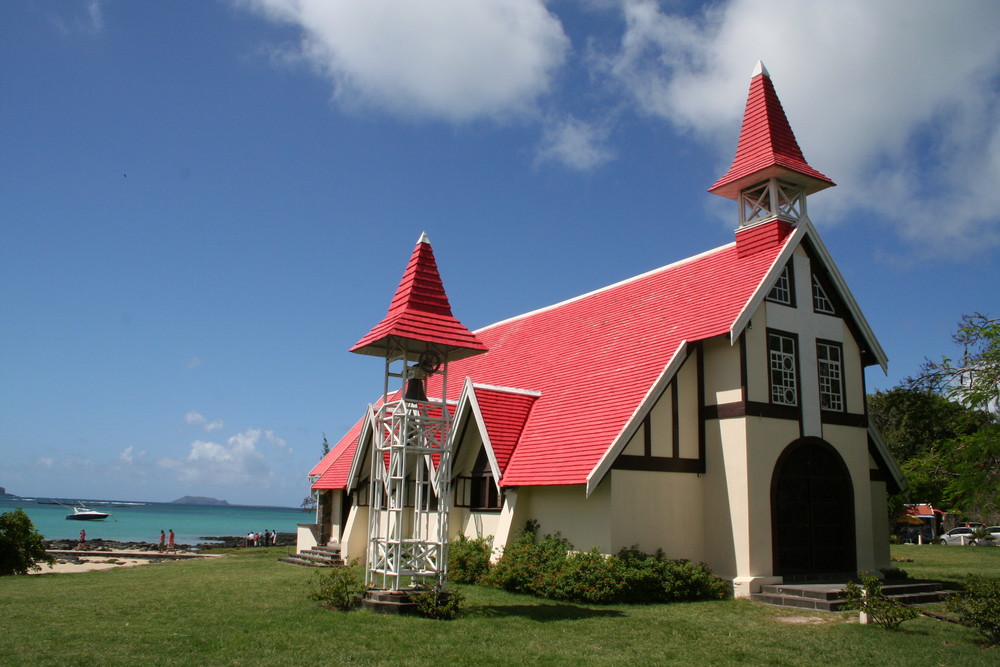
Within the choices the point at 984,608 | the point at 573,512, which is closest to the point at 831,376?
the point at 573,512

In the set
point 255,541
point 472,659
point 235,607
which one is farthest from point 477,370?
point 255,541

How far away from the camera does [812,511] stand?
60.3ft

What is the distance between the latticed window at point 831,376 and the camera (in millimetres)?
19328

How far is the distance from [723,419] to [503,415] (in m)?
5.71

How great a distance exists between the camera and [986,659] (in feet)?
35.5

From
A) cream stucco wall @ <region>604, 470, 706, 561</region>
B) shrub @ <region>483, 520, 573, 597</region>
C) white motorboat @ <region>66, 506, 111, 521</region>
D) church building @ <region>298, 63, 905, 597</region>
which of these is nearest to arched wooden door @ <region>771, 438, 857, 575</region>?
church building @ <region>298, 63, 905, 597</region>

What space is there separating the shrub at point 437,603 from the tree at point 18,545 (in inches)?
646

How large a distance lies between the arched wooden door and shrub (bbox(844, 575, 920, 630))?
3615 mm

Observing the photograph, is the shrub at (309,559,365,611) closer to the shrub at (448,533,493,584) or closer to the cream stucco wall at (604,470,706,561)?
the shrub at (448,533,493,584)

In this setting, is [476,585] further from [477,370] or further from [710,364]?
[477,370]

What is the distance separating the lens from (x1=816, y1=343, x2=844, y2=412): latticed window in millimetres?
19328

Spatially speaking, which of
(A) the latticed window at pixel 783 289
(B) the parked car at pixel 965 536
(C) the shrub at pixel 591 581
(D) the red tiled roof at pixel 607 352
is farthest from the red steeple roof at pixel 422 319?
(B) the parked car at pixel 965 536

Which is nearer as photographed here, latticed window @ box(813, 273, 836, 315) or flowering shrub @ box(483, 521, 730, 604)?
flowering shrub @ box(483, 521, 730, 604)

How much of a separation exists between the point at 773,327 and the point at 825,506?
4486 mm
